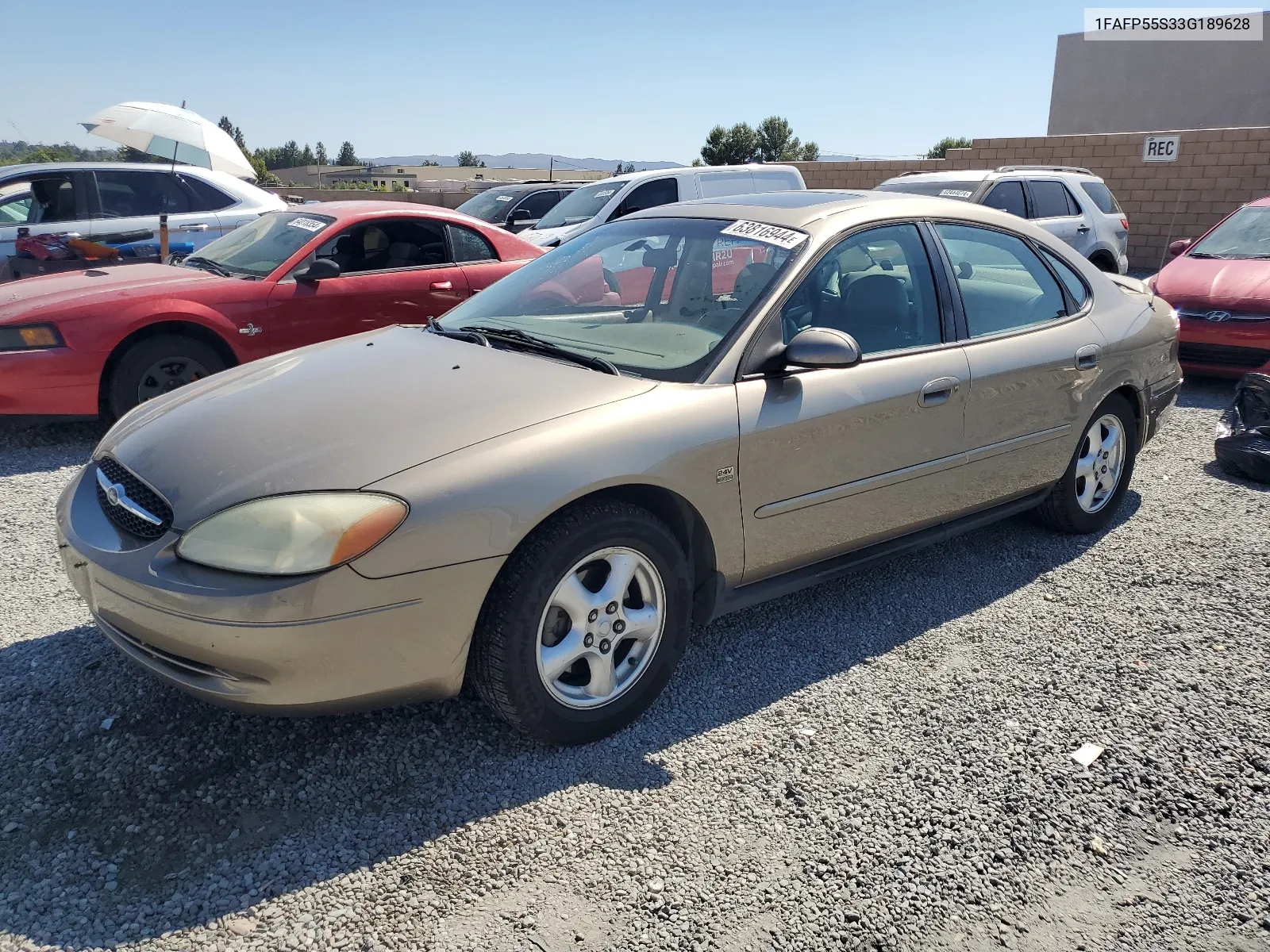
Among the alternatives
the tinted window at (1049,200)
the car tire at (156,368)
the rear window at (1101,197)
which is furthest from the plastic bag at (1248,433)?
the rear window at (1101,197)

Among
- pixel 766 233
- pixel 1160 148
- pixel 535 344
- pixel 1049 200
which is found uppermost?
pixel 1160 148

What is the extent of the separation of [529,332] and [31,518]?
2.99 meters

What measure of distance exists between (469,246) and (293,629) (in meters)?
5.33

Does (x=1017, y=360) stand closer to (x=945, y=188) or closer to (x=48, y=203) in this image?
(x=945, y=188)

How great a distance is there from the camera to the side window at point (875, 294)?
3.51 metres

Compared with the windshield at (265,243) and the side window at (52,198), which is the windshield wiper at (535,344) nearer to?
the windshield at (265,243)

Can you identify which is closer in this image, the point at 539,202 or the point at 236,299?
the point at 236,299

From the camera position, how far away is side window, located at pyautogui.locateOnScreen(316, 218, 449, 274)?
22.2 ft

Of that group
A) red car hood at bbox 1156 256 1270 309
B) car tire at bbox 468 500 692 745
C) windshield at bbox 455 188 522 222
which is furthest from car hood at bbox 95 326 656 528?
windshield at bbox 455 188 522 222

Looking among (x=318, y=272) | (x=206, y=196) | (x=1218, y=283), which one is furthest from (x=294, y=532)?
(x=1218, y=283)

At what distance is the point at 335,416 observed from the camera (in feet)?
9.61

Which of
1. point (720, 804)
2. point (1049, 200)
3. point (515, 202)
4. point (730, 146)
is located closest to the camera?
point (720, 804)

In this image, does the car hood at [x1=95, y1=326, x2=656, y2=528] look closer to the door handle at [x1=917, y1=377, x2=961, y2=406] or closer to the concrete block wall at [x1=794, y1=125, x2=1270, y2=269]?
the door handle at [x1=917, y1=377, x2=961, y2=406]

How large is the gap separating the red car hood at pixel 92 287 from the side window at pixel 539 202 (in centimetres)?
916
